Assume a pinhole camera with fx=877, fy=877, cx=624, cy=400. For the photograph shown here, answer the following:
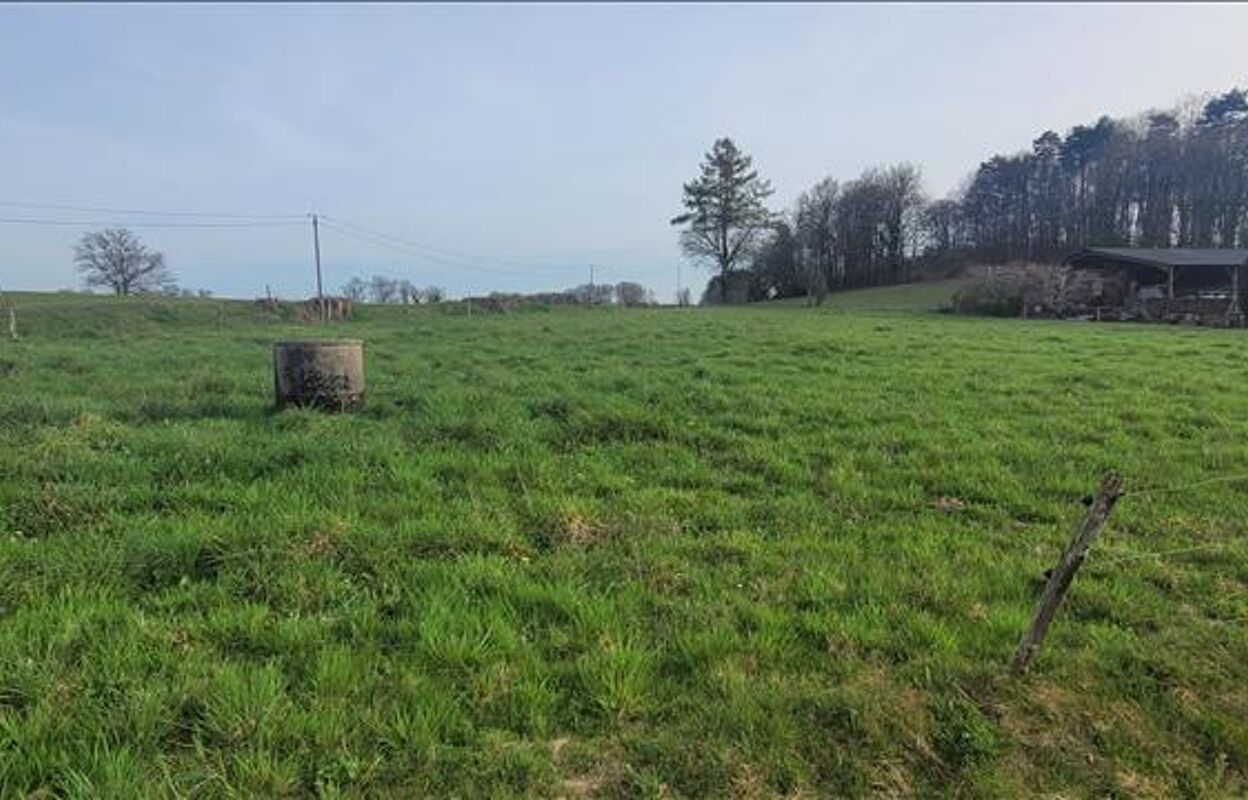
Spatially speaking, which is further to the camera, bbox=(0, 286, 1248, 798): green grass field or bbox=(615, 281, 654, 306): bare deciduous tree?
bbox=(615, 281, 654, 306): bare deciduous tree

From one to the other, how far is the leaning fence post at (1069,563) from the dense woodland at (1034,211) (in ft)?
227

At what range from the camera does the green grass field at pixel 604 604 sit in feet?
11.2

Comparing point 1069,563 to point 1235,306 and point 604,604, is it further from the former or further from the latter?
point 1235,306

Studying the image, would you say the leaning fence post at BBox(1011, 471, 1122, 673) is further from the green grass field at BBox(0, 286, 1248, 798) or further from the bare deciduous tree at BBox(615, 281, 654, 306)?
the bare deciduous tree at BBox(615, 281, 654, 306)

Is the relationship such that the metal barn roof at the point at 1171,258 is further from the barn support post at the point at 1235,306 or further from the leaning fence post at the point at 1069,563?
the leaning fence post at the point at 1069,563

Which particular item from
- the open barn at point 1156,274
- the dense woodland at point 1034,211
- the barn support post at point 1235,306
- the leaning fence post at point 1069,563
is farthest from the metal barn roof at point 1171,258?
the leaning fence post at point 1069,563

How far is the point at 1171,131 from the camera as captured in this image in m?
82.5

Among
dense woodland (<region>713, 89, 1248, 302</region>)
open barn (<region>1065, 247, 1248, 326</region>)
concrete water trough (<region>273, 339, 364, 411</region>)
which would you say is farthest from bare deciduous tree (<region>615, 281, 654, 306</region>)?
concrete water trough (<region>273, 339, 364, 411</region>)

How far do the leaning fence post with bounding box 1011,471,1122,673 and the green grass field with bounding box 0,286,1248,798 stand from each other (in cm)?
14

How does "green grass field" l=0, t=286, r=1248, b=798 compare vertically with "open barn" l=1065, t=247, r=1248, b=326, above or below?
below

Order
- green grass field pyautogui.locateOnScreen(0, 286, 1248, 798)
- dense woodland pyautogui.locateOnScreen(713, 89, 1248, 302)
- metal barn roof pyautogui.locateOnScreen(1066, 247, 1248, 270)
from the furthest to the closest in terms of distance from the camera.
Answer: dense woodland pyautogui.locateOnScreen(713, 89, 1248, 302), metal barn roof pyautogui.locateOnScreen(1066, 247, 1248, 270), green grass field pyautogui.locateOnScreen(0, 286, 1248, 798)

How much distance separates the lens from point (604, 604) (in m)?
4.71

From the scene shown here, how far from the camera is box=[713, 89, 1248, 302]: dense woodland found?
3123 inches

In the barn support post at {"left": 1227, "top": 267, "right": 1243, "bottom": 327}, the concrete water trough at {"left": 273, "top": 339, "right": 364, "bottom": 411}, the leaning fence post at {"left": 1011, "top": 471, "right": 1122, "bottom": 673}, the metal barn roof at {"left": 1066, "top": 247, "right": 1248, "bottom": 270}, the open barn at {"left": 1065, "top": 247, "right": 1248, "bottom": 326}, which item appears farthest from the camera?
the metal barn roof at {"left": 1066, "top": 247, "right": 1248, "bottom": 270}
